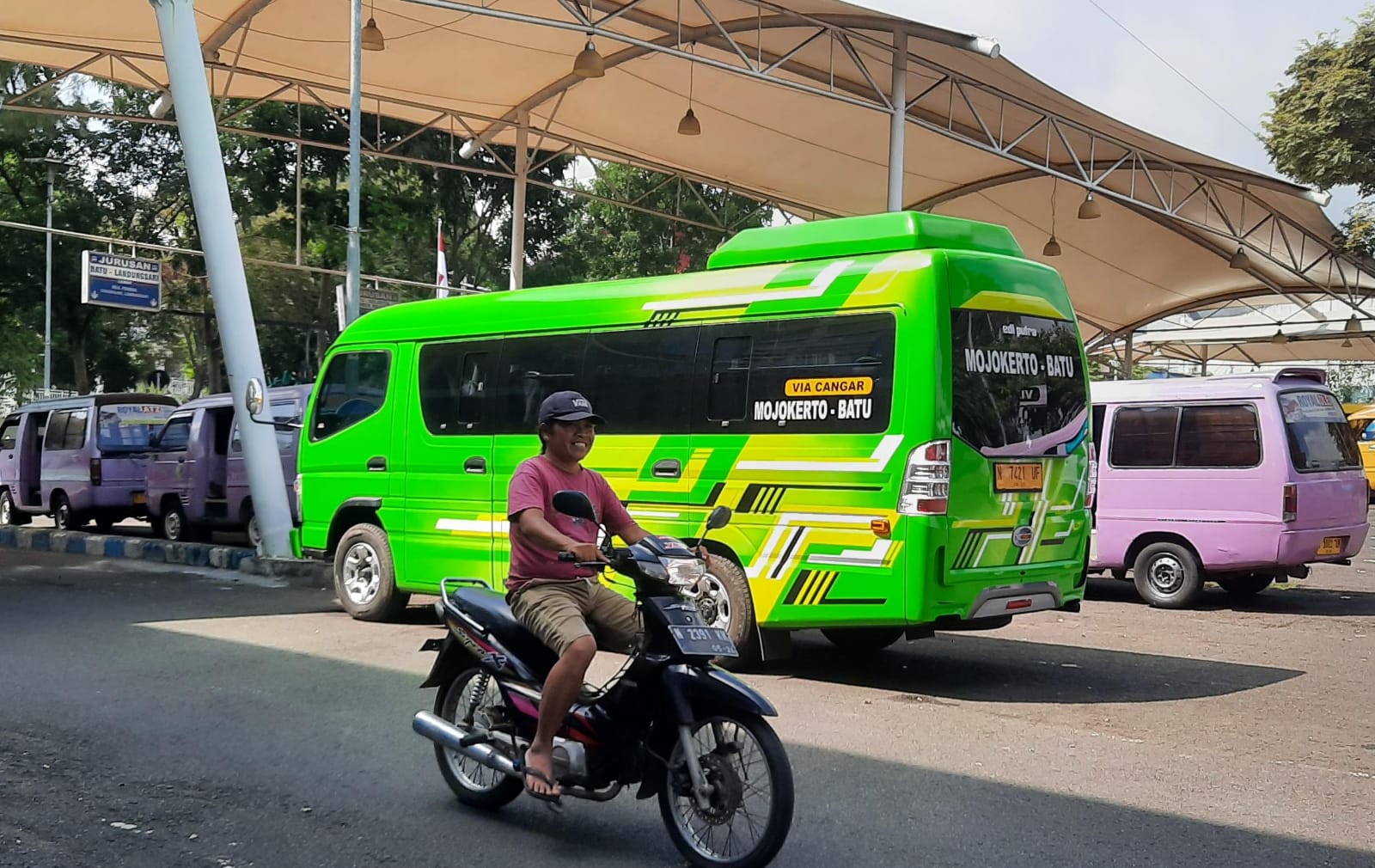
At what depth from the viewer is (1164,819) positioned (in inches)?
205

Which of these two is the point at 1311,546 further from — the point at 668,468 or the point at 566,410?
the point at 566,410

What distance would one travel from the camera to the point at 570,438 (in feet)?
16.4

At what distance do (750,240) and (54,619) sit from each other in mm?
6124

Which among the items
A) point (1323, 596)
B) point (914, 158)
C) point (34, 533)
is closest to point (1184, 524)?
point (1323, 596)

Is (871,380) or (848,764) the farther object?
(871,380)

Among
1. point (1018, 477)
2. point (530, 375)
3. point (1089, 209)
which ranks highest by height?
point (1089, 209)

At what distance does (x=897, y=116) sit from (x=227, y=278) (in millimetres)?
8492

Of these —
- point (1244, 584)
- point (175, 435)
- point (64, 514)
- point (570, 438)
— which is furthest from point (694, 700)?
point (64, 514)

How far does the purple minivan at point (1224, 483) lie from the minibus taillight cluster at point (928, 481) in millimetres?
4332

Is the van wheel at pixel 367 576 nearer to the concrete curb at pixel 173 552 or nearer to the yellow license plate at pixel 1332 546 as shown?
the concrete curb at pixel 173 552

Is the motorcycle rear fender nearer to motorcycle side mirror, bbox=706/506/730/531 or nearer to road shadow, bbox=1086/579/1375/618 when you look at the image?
motorcycle side mirror, bbox=706/506/730/531

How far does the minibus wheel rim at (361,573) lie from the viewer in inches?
421

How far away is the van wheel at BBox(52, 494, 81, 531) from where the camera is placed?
19281 millimetres

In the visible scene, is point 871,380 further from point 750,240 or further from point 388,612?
point 388,612
